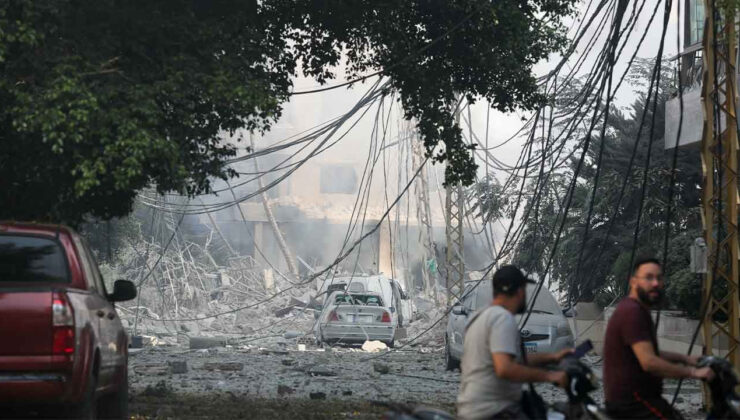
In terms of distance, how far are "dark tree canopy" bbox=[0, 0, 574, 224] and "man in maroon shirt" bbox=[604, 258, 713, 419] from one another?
23.2 feet

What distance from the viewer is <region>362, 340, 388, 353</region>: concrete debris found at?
112ft

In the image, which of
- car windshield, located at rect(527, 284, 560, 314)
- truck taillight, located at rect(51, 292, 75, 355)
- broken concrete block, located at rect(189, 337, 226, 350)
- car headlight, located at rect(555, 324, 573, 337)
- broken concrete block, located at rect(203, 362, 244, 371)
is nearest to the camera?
truck taillight, located at rect(51, 292, 75, 355)

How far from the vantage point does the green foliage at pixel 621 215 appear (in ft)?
98.7

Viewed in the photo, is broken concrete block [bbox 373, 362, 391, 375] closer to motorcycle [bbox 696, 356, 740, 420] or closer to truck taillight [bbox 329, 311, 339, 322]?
truck taillight [bbox 329, 311, 339, 322]

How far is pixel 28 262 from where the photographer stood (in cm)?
1016

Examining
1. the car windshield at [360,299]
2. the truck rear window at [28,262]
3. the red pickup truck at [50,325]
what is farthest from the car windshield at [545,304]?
the truck rear window at [28,262]

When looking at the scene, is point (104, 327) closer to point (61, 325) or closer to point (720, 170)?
point (61, 325)

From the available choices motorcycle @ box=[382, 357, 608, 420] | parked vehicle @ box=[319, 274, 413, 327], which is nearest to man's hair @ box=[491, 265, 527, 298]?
motorcycle @ box=[382, 357, 608, 420]

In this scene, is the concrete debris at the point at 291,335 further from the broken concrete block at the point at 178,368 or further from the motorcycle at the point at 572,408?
the motorcycle at the point at 572,408

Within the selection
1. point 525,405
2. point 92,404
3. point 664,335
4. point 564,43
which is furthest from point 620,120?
point 525,405

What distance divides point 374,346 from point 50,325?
25.8 metres

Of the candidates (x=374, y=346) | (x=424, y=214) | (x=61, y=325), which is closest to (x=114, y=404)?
(x=61, y=325)

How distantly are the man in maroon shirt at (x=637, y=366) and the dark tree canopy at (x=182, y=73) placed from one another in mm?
7064

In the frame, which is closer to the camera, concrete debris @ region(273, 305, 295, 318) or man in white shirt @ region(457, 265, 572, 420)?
man in white shirt @ region(457, 265, 572, 420)
